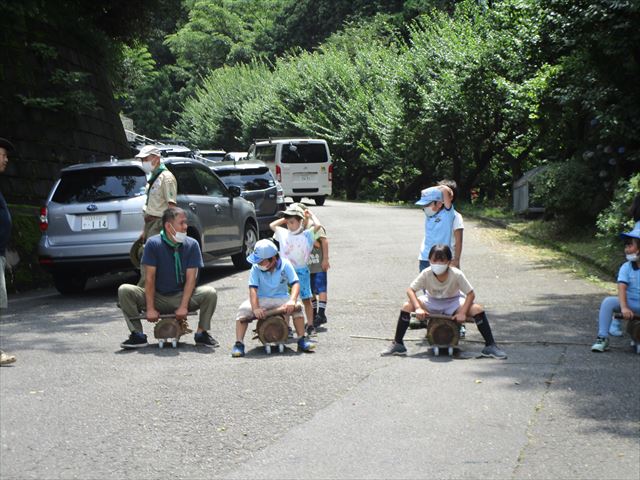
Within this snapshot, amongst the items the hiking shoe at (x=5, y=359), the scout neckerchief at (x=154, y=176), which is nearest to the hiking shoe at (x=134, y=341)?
the hiking shoe at (x=5, y=359)

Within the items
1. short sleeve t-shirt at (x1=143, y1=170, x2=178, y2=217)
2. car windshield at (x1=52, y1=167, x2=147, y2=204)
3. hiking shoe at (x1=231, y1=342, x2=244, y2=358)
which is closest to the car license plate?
car windshield at (x1=52, y1=167, x2=147, y2=204)

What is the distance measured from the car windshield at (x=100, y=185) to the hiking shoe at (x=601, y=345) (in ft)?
21.1

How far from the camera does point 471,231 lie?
22344mm

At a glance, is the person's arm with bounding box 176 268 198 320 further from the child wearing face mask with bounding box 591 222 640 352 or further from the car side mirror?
the car side mirror

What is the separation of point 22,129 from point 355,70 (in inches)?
1187

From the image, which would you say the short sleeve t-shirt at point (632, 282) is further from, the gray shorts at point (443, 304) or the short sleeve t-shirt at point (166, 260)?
the short sleeve t-shirt at point (166, 260)

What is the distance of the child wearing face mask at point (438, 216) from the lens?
1015 centimetres

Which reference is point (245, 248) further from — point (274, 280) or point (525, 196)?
point (525, 196)

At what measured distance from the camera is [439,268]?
9164 millimetres

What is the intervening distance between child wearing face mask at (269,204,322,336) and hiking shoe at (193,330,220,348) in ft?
3.32

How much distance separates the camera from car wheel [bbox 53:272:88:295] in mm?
13547

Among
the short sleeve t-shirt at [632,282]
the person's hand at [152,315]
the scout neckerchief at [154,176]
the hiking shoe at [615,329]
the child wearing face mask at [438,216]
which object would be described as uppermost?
the scout neckerchief at [154,176]

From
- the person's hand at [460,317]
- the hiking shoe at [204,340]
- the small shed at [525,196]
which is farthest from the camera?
the small shed at [525,196]

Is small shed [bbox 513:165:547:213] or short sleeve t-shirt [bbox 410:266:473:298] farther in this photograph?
small shed [bbox 513:165:547:213]
